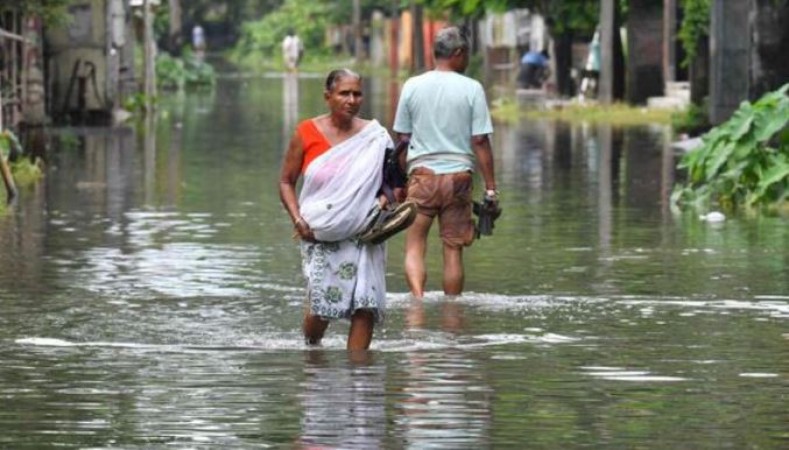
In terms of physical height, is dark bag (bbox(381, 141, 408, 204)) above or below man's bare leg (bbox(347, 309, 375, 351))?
above

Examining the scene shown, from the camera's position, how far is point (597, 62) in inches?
1901

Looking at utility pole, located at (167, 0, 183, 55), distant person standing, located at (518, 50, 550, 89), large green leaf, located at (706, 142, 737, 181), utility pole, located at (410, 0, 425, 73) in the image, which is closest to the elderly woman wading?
large green leaf, located at (706, 142, 737, 181)

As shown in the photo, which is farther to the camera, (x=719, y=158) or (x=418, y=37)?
(x=418, y=37)

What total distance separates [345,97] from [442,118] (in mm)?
2774

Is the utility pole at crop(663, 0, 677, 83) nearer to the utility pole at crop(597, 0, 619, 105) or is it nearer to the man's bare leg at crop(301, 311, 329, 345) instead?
the utility pole at crop(597, 0, 619, 105)

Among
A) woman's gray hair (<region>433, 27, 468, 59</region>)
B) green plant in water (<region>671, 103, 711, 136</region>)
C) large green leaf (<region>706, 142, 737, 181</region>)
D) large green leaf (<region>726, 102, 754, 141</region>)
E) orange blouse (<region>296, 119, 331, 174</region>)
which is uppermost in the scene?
woman's gray hair (<region>433, 27, 468, 59</region>)

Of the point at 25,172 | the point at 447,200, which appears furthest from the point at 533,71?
the point at 447,200

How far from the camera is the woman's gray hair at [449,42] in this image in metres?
14.0

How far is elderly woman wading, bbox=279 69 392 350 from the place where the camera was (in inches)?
445

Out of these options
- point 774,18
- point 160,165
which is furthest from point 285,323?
point 160,165

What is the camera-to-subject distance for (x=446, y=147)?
556 inches

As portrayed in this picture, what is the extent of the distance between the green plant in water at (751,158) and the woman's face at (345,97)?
9.60 m

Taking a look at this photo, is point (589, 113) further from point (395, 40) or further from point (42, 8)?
point (395, 40)

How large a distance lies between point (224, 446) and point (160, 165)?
2073cm
